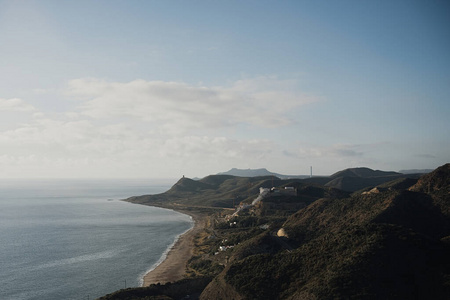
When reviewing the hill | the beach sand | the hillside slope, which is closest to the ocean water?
the beach sand

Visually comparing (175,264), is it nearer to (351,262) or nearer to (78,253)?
(78,253)

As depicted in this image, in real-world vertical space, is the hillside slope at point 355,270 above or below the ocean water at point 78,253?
above

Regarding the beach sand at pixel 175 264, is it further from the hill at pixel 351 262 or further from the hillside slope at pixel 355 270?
the hillside slope at pixel 355 270

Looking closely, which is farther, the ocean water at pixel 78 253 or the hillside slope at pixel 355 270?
the ocean water at pixel 78 253

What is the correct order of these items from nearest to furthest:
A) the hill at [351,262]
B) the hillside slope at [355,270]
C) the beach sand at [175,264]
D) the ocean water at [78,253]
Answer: the hillside slope at [355,270], the hill at [351,262], the ocean water at [78,253], the beach sand at [175,264]

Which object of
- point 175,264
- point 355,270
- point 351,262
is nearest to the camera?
point 355,270

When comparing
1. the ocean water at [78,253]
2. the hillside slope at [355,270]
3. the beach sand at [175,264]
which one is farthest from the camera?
the beach sand at [175,264]

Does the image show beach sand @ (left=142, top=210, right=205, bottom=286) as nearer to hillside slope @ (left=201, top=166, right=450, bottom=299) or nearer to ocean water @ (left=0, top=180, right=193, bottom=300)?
ocean water @ (left=0, top=180, right=193, bottom=300)

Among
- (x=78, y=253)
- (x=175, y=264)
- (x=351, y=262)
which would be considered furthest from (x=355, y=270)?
(x=78, y=253)

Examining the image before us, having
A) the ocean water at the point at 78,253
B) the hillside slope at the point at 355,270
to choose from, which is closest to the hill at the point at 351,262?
the hillside slope at the point at 355,270
